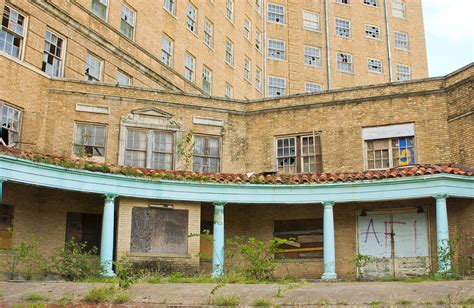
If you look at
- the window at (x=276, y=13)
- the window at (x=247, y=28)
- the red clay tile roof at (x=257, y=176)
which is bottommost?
the red clay tile roof at (x=257, y=176)

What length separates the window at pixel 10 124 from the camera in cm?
2023

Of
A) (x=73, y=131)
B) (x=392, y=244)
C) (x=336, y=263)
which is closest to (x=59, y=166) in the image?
(x=73, y=131)

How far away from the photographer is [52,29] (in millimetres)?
23766

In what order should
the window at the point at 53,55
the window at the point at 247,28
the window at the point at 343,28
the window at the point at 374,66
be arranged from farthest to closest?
the window at the point at 374,66 < the window at the point at 343,28 < the window at the point at 247,28 < the window at the point at 53,55

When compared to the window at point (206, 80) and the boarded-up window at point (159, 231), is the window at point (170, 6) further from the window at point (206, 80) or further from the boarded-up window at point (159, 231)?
the boarded-up window at point (159, 231)

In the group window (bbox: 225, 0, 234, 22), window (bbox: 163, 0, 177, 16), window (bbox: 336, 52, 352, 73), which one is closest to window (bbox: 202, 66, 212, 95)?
window (bbox: 163, 0, 177, 16)

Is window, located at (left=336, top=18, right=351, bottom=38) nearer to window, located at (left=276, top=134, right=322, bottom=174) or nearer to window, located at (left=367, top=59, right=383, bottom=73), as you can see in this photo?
window, located at (left=367, top=59, right=383, bottom=73)

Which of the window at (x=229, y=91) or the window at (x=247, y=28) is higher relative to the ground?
the window at (x=247, y=28)

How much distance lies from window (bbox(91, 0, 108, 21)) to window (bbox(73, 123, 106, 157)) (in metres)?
6.70

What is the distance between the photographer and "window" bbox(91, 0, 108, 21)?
26625mm

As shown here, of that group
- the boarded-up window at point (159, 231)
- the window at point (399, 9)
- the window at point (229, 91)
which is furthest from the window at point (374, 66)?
the boarded-up window at point (159, 231)

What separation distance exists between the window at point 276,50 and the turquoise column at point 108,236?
92.0 feet

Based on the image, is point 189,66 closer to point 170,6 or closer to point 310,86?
point 170,6

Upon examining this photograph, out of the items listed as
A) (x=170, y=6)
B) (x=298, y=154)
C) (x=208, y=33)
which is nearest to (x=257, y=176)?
(x=298, y=154)
